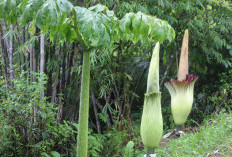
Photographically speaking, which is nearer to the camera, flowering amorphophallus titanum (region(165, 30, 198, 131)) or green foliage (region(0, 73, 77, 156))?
flowering amorphophallus titanum (region(165, 30, 198, 131))

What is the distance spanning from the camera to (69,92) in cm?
304

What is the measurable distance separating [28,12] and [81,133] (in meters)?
0.53

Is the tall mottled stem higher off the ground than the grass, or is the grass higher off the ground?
the tall mottled stem

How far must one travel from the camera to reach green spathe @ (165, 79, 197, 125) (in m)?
1.22

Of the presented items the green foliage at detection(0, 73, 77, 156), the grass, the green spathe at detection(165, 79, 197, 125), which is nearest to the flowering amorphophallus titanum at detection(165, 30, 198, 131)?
the green spathe at detection(165, 79, 197, 125)

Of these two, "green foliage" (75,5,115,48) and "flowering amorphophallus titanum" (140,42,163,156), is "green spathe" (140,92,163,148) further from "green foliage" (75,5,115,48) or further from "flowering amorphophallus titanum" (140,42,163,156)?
"green foliage" (75,5,115,48)

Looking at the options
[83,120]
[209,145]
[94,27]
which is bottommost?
[209,145]

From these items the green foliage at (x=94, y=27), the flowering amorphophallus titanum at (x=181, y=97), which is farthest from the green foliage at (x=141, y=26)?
the flowering amorphophallus titanum at (x=181, y=97)

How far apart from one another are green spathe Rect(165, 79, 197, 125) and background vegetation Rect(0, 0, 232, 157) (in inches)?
20.5

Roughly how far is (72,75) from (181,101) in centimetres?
214

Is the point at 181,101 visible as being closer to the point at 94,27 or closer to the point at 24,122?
the point at 94,27

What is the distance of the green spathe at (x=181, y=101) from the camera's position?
1.22 metres

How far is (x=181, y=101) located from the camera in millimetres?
1266

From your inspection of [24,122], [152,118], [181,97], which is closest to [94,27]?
[152,118]
